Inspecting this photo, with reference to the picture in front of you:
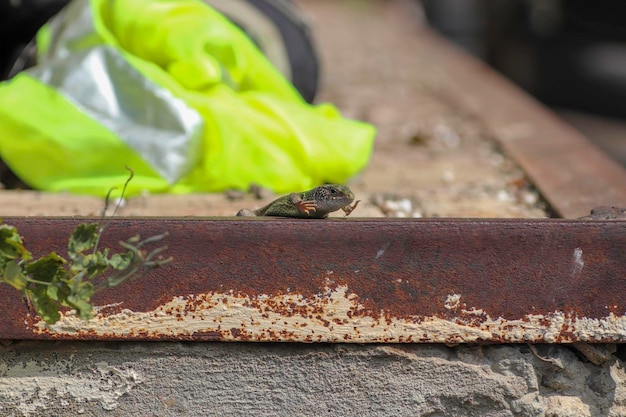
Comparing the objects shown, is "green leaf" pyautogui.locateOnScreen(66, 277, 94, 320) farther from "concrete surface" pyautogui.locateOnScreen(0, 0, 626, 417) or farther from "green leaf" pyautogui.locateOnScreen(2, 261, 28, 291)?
"concrete surface" pyautogui.locateOnScreen(0, 0, 626, 417)

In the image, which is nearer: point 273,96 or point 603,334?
point 603,334

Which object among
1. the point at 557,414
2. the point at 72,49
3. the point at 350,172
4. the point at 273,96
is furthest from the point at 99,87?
the point at 557,414

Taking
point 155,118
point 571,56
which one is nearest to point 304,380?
point 155,118

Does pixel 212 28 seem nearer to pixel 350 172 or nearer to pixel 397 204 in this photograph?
pixel 350 172

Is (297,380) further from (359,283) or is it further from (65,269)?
(65,269)

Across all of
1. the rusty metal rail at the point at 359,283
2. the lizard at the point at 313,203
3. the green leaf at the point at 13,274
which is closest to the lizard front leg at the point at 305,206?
the lizard at the point at 313,203

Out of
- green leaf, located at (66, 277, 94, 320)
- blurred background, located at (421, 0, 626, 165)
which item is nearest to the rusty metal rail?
green leaf, located at (66, 277, 94, 320)

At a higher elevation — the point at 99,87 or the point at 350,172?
the point at 99,87
